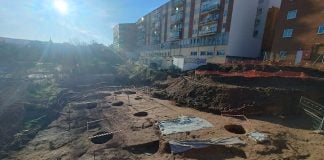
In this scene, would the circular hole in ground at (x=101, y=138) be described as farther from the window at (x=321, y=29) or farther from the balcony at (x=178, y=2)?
the balcony at (x=178, y=2)

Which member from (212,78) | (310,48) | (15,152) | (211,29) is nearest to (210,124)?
(212,78)

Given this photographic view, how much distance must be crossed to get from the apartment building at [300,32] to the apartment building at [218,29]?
953 centimetres

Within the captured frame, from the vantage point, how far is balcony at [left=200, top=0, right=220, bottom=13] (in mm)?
44188

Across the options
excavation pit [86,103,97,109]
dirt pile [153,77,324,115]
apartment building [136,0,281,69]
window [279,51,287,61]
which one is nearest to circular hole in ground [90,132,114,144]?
excavation pit [86,103,97,109]

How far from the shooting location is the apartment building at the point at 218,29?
41.1m

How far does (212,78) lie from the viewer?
23.8m

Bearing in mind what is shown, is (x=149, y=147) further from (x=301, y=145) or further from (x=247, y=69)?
(x=247, y=69)

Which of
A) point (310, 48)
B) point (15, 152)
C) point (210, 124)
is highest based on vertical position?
point (310, 48)

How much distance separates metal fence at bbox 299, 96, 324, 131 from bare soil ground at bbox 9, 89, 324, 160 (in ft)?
2.04

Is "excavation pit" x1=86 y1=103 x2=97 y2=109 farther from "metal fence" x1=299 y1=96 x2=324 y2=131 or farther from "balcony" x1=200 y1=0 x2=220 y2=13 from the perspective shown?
"balcony" x1=200 y1=0 x2=220 y2=13

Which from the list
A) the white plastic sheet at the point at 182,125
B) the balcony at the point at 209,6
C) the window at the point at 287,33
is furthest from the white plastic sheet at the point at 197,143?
the balcony at the point at 209,6

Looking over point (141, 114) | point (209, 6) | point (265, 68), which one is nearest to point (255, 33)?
point (209, 6)

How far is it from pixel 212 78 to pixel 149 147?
13891 millimetres

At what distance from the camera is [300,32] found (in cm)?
2953
